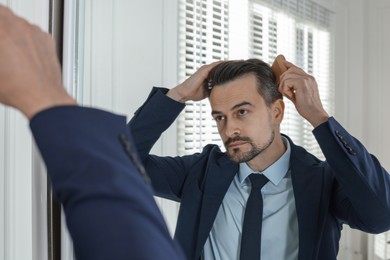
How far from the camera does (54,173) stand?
0.17 metres

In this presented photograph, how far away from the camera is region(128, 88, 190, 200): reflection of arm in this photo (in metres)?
0.84

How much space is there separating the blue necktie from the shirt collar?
0.07 feet

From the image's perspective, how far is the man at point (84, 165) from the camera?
0.54ft

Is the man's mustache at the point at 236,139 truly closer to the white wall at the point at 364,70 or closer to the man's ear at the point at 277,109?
the man's ear at the point at 277,109

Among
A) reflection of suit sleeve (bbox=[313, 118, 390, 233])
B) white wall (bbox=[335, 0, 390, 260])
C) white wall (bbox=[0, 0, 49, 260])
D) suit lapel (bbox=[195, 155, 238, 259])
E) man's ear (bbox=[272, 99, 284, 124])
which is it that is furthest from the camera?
white wall (bbox=[335, 0, 390, 260])

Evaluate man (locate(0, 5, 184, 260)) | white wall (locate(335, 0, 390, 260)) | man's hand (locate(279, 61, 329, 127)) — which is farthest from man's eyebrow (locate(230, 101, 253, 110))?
man (locate(0, 5, 184, 260))

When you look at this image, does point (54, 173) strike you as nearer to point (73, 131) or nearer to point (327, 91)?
point (73, 131)

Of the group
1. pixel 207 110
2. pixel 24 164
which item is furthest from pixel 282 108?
pixel 24 164

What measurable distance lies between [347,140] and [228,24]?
20.7 inches

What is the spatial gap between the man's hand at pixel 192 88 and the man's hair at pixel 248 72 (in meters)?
0.01

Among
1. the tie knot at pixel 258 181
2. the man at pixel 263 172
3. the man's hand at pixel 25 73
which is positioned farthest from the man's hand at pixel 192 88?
the man's hand at pixel 25 73

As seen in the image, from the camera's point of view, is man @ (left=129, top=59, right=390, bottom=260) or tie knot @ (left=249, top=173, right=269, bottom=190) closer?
man @ (left=129, top=59, right=390, bottom=260)

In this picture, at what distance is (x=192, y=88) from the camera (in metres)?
0.87

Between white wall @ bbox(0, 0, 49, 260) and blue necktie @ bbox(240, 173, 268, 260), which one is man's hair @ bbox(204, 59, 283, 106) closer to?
blue necktie @ bbox(240, 173, 268, 260)
